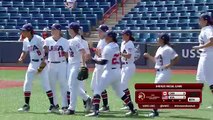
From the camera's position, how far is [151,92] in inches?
413

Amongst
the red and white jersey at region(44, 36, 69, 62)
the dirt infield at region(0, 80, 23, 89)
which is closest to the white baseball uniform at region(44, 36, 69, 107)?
the red and white jersey at region(44, 36, 69, 62)

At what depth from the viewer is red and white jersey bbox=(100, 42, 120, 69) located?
38.5 feet

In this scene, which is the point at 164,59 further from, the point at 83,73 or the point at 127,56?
the point at 83,73

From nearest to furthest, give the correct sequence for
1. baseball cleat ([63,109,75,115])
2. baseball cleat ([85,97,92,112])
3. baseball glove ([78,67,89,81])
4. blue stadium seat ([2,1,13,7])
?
baseball glove ([78,67,89,81]) < baseball cleat ([63,109,75,115]) < baseball cleat ([85,97,92,112]) < blue stadium seat ([2,1,13,7])

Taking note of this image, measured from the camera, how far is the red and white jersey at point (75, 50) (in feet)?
40.0

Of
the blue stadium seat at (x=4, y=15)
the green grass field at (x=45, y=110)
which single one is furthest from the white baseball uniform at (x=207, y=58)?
the blue stadium seat at (x=4, y=15)

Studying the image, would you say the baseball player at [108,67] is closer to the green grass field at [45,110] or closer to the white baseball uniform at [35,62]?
the green grass field at [45,110]

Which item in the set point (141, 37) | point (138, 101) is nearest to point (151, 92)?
point (138, 101)

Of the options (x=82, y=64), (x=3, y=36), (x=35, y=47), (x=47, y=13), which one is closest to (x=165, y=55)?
(x=82, y=64)

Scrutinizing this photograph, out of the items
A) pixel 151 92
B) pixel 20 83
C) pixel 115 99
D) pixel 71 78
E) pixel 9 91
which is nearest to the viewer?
pixel 151 92

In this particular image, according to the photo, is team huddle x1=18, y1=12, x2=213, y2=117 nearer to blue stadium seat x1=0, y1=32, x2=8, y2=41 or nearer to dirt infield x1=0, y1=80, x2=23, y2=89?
dirt infield x1=0, y1=80, x2=23, y2=89

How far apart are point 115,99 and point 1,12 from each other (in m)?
19.2

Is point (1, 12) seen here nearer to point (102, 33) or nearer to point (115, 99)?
point (115, 99)
